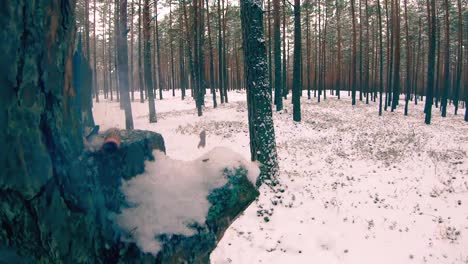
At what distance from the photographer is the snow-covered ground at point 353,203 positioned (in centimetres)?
542

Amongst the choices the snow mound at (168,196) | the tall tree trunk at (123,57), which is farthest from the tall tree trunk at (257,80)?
the tall tree trunk at (123,57)

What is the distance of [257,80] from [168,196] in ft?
16.0

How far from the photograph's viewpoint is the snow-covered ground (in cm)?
542

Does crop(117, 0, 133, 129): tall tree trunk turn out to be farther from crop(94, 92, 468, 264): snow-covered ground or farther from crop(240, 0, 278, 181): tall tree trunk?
crop(240, 0, 278, 181): tall tree trunk

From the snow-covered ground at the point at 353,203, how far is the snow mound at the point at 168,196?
1061mm

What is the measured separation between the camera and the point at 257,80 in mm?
7176

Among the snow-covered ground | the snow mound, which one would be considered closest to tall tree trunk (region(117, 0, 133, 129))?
the snow-covered ground

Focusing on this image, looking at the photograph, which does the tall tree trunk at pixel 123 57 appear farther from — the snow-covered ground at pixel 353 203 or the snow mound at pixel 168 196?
the snow mound at pixel 168 196

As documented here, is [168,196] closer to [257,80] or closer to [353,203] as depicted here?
[257,80]

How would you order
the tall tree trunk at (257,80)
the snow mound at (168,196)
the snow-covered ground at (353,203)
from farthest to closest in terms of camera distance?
the tall tree trunk at (257,80), the snow-covered ground at (353,203), the snow mound at (168,196)

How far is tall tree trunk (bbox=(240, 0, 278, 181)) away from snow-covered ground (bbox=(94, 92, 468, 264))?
3.99 feet

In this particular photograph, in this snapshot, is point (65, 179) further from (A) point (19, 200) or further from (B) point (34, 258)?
(B) point (34, 258)

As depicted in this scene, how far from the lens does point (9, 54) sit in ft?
6.03

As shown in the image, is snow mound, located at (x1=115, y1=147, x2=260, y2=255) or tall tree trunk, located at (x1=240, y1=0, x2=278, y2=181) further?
tall tree trunk, located at (x1=240, y1=0, x2=278, y2=181)
